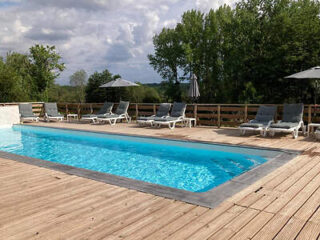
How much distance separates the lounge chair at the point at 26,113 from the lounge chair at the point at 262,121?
881cm

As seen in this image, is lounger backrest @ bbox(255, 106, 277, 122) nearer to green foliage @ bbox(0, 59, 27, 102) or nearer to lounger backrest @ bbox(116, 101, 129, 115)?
lounger backrest @ bbox(116, 101, 129, 115)

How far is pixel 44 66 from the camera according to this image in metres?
21.8

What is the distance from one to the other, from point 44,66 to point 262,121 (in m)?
18.4

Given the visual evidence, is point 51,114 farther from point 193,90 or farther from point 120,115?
point 193,90

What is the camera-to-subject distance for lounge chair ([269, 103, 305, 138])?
6.93 metres

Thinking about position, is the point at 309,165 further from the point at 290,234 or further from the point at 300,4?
the point at 300,4

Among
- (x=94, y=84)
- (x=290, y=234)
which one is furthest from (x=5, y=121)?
(x=94, y=84)

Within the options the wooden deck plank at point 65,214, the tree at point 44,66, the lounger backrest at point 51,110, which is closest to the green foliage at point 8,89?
the tree at point 44,66

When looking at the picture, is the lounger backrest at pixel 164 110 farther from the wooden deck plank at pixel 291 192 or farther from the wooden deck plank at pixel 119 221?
the wooden deck plank at pixel 119 221

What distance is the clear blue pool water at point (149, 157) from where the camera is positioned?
207 inches

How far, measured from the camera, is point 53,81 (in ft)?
73.9

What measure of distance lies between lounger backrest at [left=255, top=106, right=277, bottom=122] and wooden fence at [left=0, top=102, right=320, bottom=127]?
355 mm

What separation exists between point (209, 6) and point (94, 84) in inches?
519

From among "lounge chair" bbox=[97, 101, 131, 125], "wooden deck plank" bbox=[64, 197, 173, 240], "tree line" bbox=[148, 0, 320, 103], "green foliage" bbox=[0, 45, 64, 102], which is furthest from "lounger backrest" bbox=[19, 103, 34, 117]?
"tree line" bbox=[148, 0, 320, 103]
